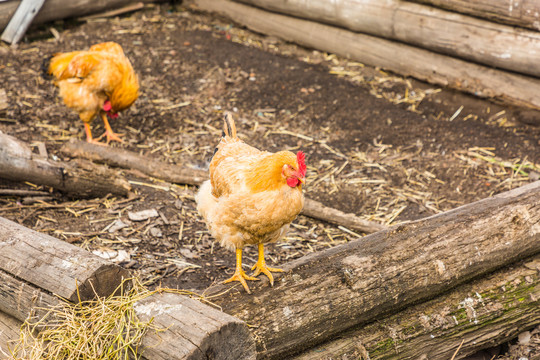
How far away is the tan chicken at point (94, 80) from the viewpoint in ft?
19.2

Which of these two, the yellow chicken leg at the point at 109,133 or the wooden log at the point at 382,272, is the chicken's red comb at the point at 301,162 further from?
the yellow chicken leg at the point at 109,133

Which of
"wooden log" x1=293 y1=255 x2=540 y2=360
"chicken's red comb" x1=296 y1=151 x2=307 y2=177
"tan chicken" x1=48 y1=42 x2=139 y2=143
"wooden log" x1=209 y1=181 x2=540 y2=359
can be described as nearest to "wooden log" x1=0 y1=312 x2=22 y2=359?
"wooden log" x1=209 y1=181 x2=540 y2=359

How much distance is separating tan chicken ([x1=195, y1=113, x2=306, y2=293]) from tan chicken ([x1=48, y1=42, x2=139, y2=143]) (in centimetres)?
293

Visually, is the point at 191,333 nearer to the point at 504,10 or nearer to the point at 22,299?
the point at 22,299

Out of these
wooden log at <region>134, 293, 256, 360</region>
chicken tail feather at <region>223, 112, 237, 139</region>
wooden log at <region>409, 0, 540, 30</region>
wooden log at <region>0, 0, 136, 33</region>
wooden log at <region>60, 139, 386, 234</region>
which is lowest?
wooden log at <region>60, 139, 386, 234</region>

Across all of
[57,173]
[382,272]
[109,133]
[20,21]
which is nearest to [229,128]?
[382,272]

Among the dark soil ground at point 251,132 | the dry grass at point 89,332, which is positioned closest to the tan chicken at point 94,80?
the dark soil ground at point 251,132

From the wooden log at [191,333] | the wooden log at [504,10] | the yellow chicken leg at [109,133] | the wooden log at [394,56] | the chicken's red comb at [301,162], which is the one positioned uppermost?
the wooden log at [504,10]

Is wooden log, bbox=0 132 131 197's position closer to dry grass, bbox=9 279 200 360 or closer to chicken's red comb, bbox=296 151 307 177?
dry grass, bbox=9 279 200 360

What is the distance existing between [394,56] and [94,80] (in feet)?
12.1

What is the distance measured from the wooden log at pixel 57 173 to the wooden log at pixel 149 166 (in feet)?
1.29

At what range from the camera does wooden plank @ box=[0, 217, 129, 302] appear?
2.61 metres

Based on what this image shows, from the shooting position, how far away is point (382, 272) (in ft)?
10.7

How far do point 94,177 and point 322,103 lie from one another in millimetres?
3007
